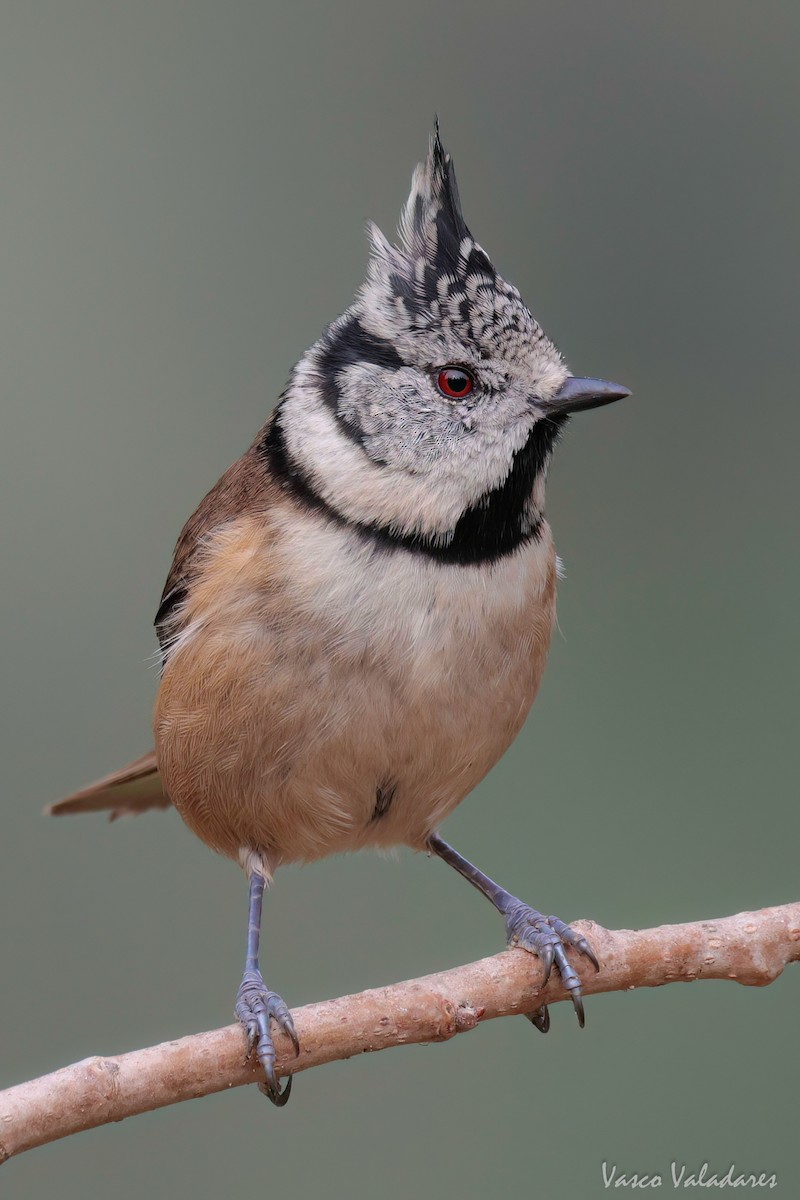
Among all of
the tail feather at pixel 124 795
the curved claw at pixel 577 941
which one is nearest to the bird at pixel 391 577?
the curved claw at pixel 577 941

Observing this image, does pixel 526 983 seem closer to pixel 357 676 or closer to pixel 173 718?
pixel 357 676

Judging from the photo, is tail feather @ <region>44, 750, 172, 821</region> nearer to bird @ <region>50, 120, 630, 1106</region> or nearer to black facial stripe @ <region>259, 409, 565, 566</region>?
bird @ <region>50, 120, 630, 1106</region>

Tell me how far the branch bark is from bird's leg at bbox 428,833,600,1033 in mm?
22

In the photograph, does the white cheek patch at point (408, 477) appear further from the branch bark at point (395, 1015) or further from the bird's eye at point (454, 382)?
the branch bark at point (395, 1015)

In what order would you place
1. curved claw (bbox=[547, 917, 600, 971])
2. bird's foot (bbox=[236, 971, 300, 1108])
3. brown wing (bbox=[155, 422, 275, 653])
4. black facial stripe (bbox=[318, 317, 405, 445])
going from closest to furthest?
bird's foot (bbox=[236, 971, 300, 1108]) < curved claw (bbox=[547, 917, 600, 971]) < black facial stripe (bbox=[318, 317, 405, 445]) < brown wing (bbox=[155, 422, 275, 653])

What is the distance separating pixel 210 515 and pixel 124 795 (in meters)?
0.82

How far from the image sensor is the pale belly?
2.22 m

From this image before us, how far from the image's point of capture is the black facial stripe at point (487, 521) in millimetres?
2246

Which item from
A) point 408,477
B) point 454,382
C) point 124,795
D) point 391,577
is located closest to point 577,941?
point 391,577

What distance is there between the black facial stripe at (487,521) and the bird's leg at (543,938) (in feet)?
2.15

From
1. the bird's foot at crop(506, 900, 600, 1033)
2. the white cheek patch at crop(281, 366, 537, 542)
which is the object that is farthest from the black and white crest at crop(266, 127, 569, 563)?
the bird's foot at crop(506, 900, 600, 1033)

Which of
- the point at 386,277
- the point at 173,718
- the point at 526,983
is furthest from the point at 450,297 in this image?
the point at 526,983

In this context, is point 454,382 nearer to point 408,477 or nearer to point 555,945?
point 408,477

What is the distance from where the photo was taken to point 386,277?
2.38 meters
